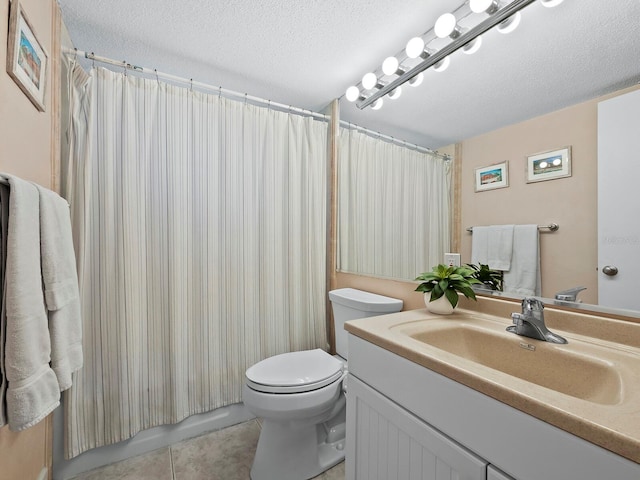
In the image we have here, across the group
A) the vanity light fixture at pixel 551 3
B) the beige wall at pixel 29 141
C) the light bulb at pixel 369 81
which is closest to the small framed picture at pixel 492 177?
the vanity light fixture at pixel 551 3

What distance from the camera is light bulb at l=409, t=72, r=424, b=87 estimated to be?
141cm

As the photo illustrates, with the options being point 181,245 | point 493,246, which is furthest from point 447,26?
point 181,245

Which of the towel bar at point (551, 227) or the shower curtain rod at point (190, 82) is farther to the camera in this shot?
the shower curtain rod at point (190, 82)

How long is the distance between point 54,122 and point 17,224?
75cm

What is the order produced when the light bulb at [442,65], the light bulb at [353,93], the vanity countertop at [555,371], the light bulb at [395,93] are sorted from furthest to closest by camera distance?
the light bulb at [353,93] < the light bulb at [395,93] < the light bulb at [442,65] < the vanity countertop at [555,371]

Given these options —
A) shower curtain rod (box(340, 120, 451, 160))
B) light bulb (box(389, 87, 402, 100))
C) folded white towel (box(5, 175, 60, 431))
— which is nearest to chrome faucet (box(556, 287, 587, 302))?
shower curtain rod (box(340, 120, 451, 160))

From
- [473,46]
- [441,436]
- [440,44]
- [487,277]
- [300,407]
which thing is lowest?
[300,407]

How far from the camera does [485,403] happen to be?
597mm

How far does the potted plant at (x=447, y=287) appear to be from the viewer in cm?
110

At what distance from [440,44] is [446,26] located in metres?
0.14

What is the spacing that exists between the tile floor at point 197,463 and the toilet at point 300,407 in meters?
0.11

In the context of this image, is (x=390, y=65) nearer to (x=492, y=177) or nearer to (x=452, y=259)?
(x=492, y=177)

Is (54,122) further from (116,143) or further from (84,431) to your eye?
(84,431)

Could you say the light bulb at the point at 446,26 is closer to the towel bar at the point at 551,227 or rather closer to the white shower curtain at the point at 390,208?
the white shower curtain at the point at 390,208
